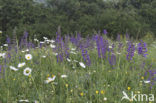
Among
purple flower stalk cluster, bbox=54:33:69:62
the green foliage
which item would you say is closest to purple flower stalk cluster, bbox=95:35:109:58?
purple flower stalk cluster, bbox=54:33:69:62

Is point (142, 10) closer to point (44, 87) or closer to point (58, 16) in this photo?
point (58, 16)

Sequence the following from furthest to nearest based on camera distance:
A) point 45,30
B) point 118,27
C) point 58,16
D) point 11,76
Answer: point 58,16, point 45,30, point 118,27, point 11,76

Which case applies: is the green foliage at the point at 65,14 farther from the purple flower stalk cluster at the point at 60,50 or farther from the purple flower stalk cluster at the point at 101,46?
the purple flower stalk cluster at the point at 60,50

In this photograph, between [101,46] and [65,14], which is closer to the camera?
[101,46]

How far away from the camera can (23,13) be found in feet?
83.1

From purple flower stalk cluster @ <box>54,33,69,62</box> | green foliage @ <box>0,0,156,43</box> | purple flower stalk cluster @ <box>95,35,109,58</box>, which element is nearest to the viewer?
purple flower stalk cluster @ <box>54,33,69,62</box>

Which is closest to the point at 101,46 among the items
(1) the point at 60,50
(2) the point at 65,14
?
(1) the point at 60,50

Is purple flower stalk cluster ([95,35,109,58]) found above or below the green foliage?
above

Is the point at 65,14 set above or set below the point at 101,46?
below

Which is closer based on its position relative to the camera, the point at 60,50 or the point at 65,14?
the point at 60,50

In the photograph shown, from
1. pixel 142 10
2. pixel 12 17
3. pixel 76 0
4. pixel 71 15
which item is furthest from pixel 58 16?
pixel 142 10

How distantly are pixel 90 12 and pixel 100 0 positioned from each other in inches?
106

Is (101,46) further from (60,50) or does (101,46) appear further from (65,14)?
(65,14)

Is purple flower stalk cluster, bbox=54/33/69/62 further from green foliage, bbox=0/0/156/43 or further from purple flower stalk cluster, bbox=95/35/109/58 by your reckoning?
green foliage, bbox=0/0/156/43
